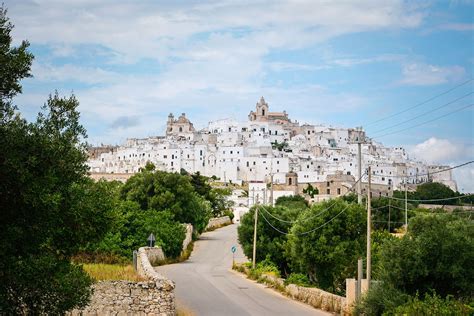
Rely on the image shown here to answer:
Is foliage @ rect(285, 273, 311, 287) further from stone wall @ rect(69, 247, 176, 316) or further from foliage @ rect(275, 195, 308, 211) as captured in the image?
foliage @ rect(275, 195, 308, 211)

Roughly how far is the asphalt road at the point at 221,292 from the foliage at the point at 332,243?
2.27 meters

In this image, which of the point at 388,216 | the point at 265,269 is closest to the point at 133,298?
the point at 265,269

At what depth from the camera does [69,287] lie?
12828 mm

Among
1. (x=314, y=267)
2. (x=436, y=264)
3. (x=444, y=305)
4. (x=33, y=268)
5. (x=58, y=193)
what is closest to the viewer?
(x=33, y=268)

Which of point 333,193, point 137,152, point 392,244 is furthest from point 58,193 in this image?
point 137,152

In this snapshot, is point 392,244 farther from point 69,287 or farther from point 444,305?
point 69,287

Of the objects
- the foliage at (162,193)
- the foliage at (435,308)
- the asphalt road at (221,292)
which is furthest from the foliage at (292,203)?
the foliage at (435,308)

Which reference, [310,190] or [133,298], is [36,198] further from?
[310,190]

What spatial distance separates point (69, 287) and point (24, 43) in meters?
4.30

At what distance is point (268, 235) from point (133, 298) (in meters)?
23.9

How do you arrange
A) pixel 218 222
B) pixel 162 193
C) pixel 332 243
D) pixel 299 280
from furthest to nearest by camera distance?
1. pixel 218 222
2. pixel 162 193
3. pixel 332 243
4. pixel 299 280

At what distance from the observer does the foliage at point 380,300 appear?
18.2 meters

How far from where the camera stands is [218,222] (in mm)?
84500

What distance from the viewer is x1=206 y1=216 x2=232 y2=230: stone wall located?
78312 mm
